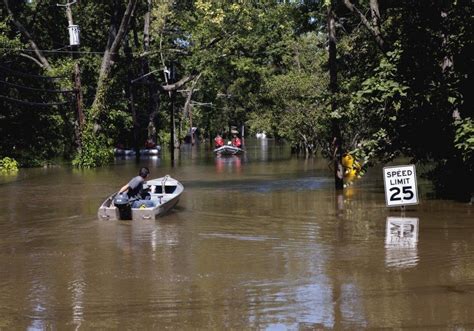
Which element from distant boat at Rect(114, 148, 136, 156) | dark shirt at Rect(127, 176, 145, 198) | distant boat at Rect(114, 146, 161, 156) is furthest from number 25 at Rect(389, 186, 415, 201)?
distant boat at Rect(114, 148, 136, 156)

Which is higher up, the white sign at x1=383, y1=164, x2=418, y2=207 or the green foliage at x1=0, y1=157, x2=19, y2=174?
the green foliage at x1=0, y1=157, x2=19, y2=174

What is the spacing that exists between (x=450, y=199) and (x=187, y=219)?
857cm

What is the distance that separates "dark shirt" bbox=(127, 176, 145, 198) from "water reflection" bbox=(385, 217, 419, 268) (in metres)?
6.64

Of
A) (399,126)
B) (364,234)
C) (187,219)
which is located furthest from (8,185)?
(364,234)

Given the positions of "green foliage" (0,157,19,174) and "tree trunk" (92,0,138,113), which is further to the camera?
"tree trunk" (92,0,138,113)

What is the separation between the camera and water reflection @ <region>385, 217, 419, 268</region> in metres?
13.2

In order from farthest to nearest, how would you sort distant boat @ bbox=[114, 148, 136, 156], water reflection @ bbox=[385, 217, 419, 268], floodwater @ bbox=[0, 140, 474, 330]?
distant boat @ bbox=[114, 148, 136, 156]
water reflection @ bbox=[385, 217, 419, 268]
floodwater @ bbox=[0, 140, 474, 330]

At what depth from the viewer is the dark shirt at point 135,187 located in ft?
63.3

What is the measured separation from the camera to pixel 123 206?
734 inches

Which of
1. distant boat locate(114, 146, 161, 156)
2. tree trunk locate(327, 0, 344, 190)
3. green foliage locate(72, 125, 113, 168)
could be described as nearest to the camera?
tree trunk locate(327, 0, 344, 190)

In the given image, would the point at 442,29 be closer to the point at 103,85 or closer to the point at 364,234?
the point at 364,234

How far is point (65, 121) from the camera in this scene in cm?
5038

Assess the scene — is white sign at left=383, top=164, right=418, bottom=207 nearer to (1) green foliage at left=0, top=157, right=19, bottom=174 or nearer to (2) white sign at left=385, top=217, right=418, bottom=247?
(2) white sign at left=385, top=217, right=418, bottom=247

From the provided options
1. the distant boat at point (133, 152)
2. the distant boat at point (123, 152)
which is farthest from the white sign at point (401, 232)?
the distant boat at point (123, 152)
